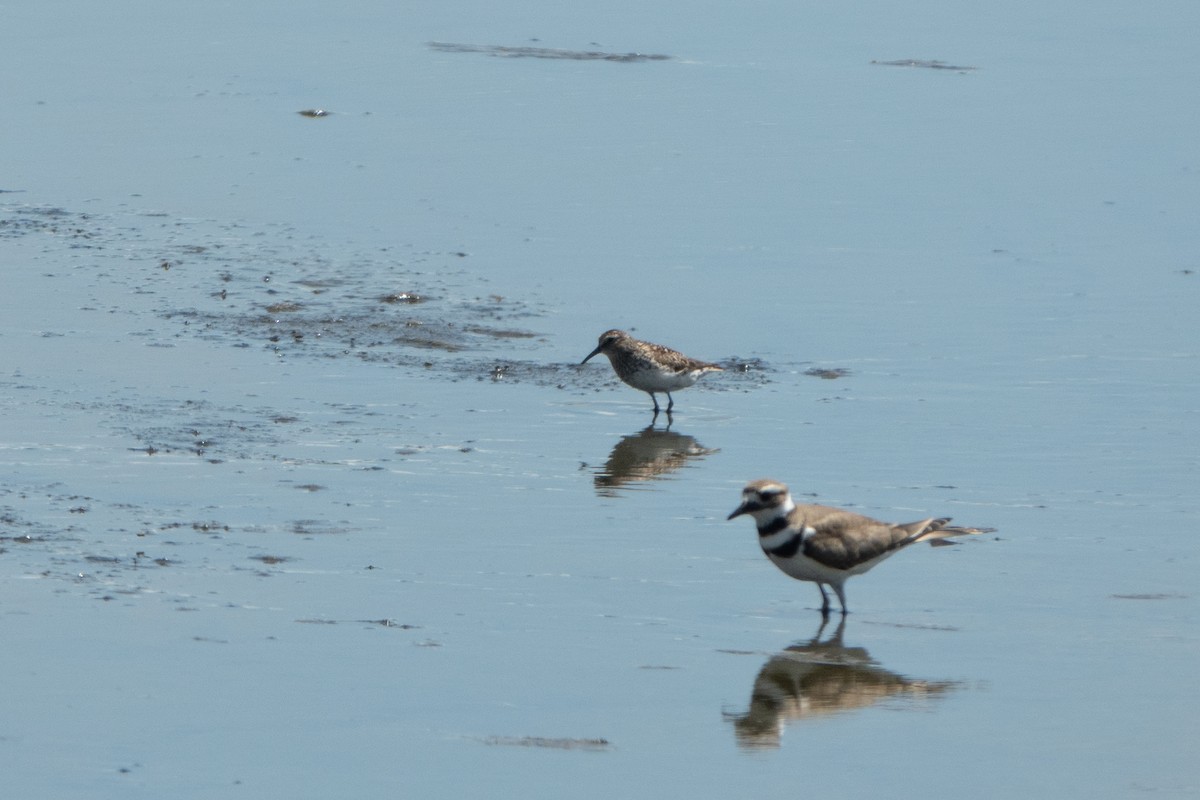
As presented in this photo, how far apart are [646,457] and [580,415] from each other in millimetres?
1136

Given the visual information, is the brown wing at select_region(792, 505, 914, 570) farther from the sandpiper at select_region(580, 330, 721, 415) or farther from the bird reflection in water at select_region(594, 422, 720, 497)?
the sandpiper at select_region(580, 330, 721, 415)

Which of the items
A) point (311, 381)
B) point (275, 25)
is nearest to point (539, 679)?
point (311, 381)

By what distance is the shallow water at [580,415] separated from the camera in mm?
8492

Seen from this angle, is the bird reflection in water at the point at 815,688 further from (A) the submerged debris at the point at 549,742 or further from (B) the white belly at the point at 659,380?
(B) the white belly at the point at 659,380

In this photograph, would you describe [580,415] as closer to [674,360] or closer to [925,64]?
[674,360]

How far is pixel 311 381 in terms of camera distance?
14086 mm

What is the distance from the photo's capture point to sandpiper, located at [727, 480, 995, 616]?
10.1 meters

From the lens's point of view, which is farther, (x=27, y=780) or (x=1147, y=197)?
(x=1147, y=197)

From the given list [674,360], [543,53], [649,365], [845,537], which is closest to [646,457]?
[649,365]

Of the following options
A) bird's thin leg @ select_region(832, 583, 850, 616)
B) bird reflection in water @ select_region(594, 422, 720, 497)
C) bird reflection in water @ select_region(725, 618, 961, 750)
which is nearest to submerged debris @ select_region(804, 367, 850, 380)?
bird reflection in water @ select_region(594, 422, 720, 497)

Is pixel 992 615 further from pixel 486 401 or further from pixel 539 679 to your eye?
pixel 486 401

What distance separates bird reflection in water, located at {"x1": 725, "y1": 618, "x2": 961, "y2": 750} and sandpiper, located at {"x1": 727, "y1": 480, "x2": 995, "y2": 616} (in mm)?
522

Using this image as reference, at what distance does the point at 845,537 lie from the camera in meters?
10.2

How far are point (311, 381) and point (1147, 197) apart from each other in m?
9.30
